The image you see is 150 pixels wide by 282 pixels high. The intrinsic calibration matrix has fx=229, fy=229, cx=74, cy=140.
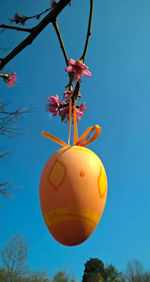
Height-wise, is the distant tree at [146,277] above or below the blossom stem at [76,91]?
above

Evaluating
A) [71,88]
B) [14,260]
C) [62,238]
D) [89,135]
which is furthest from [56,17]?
[14,260]

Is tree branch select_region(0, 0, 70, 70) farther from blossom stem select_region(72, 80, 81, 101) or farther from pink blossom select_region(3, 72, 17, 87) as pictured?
pink blossom select_region(3, 72, 17, 87)

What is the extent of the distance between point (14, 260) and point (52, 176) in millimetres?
12919

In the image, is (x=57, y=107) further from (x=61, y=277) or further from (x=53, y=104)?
(x=61, y=277)

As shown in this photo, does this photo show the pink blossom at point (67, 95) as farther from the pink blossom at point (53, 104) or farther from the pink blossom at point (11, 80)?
the pink blossom at point (11, 80)

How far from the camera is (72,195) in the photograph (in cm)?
104

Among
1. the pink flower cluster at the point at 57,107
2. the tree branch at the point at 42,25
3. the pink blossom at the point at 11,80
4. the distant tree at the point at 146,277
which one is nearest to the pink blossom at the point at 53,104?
the pink flower cluster at the point at 57,107

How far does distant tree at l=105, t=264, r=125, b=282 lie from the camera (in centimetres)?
1914

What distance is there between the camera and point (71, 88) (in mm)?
1419

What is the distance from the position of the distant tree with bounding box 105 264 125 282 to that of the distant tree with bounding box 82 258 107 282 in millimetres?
1129

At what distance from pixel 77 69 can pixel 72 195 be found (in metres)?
0.73

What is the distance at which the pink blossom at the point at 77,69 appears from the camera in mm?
1315

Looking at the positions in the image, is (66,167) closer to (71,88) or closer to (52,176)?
(52,176)

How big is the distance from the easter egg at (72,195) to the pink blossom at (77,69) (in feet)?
1.50
